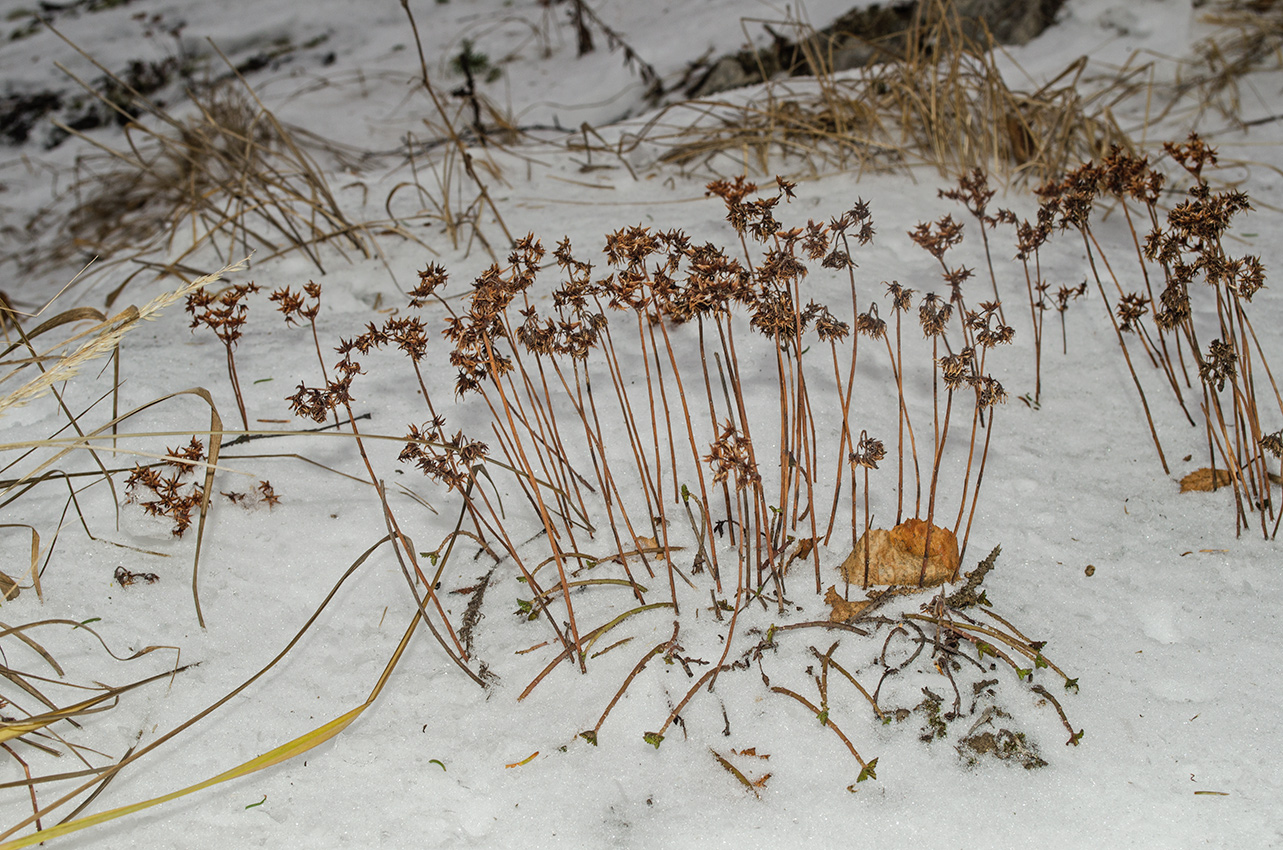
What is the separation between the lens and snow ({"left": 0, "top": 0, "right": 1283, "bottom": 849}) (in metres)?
1.34

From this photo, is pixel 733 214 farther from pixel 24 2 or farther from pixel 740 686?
pixel 24 2

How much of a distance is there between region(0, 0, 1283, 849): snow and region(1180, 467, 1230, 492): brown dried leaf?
4cm

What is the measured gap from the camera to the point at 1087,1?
4.80m

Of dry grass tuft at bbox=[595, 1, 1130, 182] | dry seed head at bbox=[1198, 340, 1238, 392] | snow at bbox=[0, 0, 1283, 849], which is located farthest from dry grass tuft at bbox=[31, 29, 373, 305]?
dry seed head at bbox=[1198, 340, 1238, 392]

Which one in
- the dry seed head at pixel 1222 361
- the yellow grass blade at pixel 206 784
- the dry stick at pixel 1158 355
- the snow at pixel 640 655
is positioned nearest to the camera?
the yellow grass blade at pixel 206 784

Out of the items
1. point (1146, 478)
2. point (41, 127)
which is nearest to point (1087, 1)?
point (1146, 478)

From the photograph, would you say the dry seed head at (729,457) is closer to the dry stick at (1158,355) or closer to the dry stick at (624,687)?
the dry stick at (624,687)

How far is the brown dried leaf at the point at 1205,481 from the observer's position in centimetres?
194

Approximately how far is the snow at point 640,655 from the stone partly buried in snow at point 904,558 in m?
0.08

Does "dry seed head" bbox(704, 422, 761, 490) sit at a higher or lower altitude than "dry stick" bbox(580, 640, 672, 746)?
higher

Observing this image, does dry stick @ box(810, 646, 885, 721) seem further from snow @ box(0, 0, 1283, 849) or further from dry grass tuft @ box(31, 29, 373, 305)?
dry grass tuft @ box(31, 29, 373, 305)

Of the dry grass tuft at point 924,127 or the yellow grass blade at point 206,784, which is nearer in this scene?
the yellow grass blade at point 206,784

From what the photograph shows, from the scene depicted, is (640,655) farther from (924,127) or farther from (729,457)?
(924,127)

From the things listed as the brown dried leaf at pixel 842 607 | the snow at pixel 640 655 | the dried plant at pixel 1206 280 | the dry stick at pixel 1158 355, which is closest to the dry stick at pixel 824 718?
the snow at pixel 640 655
